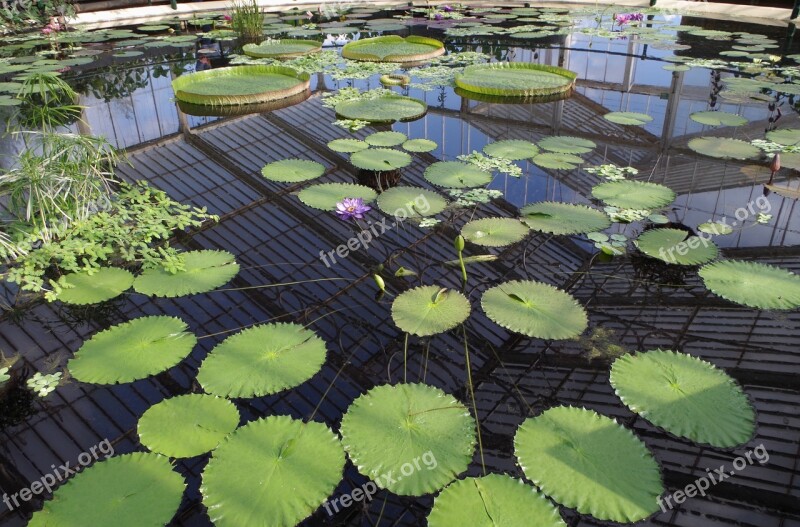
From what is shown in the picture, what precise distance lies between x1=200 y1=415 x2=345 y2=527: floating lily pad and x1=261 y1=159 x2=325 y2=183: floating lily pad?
2027mm

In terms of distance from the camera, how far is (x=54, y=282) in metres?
A: 2.26

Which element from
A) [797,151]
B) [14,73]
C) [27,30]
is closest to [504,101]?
[797,151]

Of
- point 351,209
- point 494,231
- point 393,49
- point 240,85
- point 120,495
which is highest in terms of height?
point 393,49

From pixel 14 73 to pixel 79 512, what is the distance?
644 centimetres

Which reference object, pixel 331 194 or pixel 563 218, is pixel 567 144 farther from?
pixel 331 194

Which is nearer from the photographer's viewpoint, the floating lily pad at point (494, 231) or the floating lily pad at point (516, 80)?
the floating lily pad at point (494, 231)

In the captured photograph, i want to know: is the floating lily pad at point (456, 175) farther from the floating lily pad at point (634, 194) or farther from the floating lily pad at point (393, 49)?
the floating lily pad at point (393, 49)

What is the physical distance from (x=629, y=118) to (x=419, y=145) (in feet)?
6.49

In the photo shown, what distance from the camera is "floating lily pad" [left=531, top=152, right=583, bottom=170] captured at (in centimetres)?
337

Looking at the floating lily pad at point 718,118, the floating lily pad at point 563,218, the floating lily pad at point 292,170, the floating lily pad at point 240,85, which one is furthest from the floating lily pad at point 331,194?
the floating lily pad at point 718,118

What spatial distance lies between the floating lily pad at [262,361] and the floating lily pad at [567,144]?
8.09 ft

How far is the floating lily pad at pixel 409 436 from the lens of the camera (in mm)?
1401

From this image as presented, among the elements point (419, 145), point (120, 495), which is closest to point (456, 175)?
point (419, 145)

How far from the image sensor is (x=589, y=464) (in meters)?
1.42
